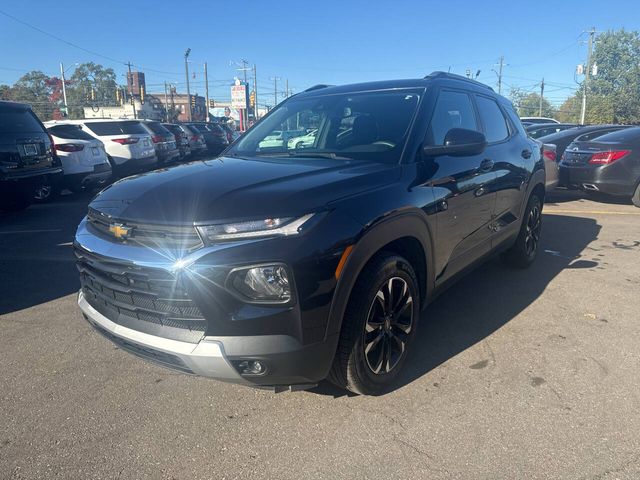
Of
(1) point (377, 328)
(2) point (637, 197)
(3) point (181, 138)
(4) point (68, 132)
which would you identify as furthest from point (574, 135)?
(3) point (181, 138)

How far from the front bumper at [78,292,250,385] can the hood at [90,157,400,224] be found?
575 millimetres

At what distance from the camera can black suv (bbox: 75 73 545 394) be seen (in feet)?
7.35

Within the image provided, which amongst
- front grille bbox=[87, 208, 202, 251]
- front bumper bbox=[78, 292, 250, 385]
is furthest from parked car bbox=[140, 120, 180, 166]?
front bumper bbox=[78, 292, 250, 385]

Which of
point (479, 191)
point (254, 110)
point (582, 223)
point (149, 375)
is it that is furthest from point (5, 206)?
point (254, 110)

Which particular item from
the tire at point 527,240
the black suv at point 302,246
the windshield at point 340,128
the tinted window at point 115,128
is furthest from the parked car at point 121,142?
the tire at point 527,240

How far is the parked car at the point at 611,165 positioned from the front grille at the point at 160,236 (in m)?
9.09

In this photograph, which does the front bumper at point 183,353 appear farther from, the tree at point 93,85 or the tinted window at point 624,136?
the tree at point 93,85

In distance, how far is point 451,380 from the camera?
3096 millimetres

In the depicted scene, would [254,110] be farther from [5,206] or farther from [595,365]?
[595,365]

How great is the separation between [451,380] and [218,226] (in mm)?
1807

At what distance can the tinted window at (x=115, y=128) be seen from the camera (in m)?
12.0

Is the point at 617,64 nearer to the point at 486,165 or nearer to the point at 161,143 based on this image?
the point at 161,143

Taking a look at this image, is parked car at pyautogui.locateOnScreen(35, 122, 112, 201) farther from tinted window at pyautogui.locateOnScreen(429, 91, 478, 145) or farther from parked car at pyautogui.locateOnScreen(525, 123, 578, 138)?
parked car at pyautogui.locateOnScreen(525, 123, 578, 138)

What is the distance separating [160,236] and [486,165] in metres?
2.68
